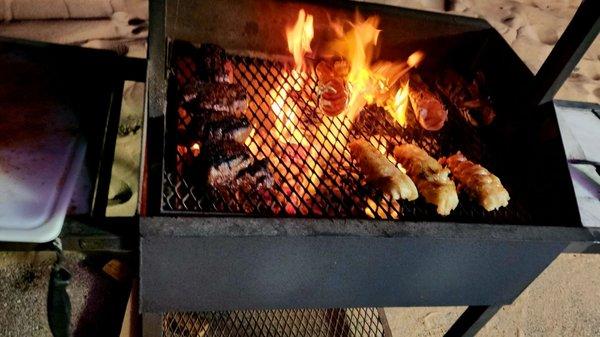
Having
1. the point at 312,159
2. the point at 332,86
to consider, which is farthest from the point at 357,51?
the point at 312,159

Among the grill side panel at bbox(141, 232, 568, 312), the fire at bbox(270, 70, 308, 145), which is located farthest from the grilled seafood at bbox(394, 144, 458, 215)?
the fire at bbox(270, 70, 308, 145)

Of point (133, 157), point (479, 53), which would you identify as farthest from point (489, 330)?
point (133, 157)

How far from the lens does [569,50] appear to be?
2.36 meters

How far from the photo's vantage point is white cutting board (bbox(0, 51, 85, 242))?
182 centimetres

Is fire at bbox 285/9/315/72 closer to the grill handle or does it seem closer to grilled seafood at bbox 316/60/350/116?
grilled seafood at bbox 316/60/350/116

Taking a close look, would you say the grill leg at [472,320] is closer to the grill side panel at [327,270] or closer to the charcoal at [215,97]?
the grill side panel at [327,270]

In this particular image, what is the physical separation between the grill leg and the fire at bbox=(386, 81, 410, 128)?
129cm

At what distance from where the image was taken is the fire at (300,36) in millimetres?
2972

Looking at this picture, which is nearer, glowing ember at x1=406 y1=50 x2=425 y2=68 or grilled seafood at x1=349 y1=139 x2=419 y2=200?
grilled seafood at x1=349 y1=139 x2=419 y2=200

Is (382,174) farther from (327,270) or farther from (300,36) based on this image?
(300,36)

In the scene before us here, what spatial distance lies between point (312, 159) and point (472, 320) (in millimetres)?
1592

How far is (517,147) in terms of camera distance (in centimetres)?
293

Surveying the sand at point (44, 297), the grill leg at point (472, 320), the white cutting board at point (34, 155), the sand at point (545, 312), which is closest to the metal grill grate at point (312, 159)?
the white cutting board at point (34, 155)

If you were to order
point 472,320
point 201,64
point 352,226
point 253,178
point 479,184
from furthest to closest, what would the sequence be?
1. point 472,320
2. point 201,64
3. point 479,184
4. point 253,178
5. point 352,226
